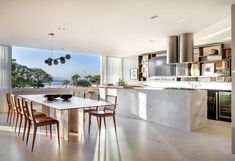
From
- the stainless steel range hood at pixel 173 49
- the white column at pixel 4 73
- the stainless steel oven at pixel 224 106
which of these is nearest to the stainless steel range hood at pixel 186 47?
the stainless steel range hood at pixel 173 49

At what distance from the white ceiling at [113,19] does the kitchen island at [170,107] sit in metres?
1.60

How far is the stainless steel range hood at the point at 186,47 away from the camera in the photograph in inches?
203

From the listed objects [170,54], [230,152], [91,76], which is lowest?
Result: [230,152]

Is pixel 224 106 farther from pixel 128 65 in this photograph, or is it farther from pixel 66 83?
pixel 66 83

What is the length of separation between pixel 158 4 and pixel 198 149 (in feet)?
8.42

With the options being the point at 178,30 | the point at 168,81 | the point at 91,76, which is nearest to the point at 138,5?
the point at 178,30

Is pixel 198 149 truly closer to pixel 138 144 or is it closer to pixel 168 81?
pixel 138 144

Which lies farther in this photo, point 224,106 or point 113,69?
point 113,69

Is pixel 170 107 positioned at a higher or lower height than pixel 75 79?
lower

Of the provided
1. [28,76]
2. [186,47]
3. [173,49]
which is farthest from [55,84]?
[186,47]

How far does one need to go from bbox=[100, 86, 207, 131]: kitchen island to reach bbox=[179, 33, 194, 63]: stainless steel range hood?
3.36ft

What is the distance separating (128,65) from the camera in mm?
9570

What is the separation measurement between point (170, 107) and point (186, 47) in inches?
68.3

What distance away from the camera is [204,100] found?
16.4 feet
